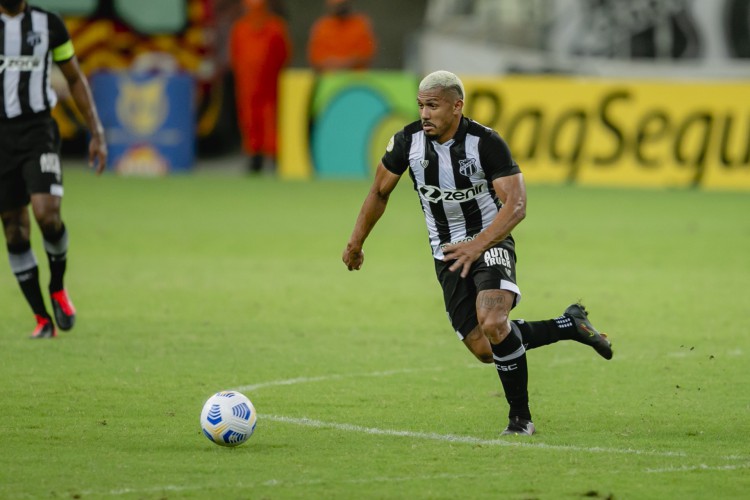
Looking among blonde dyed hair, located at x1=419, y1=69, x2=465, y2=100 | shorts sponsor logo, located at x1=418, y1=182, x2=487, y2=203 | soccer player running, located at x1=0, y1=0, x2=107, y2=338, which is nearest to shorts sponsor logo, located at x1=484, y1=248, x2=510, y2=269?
shorts sponsor logo, located at x1=418, y1=182, x2=487, y2=203

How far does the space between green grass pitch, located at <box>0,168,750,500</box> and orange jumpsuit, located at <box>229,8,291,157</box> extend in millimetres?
6511

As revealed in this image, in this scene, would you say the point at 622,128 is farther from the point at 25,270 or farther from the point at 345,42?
the point at 25,270

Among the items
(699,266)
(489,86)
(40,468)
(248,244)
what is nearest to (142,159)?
(489,86)

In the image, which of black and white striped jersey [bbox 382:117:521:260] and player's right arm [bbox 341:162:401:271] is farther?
player's right arm [bbox 341:162:401:271]

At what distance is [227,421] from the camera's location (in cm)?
654

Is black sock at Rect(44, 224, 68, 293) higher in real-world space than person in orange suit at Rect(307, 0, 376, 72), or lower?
higher

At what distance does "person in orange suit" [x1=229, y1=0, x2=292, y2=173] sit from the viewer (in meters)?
24.0

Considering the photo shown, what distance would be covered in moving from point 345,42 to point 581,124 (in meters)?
4.24

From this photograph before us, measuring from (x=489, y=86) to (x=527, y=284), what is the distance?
9.42 metres

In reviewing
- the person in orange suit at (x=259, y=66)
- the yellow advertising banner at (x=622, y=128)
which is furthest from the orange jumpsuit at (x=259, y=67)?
the yellow advertising banner at (x=622, y=128)

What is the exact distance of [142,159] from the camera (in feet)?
79.4

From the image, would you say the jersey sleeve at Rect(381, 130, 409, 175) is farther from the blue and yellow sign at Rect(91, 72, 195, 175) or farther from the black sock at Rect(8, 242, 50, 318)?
the blue and yellow sign at Rect(91, 72, 195, 175)

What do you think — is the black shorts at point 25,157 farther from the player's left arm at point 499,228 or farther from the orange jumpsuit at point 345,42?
the orange jumpsuit at point 345,42

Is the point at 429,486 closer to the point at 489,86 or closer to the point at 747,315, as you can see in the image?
the point at 747,315
